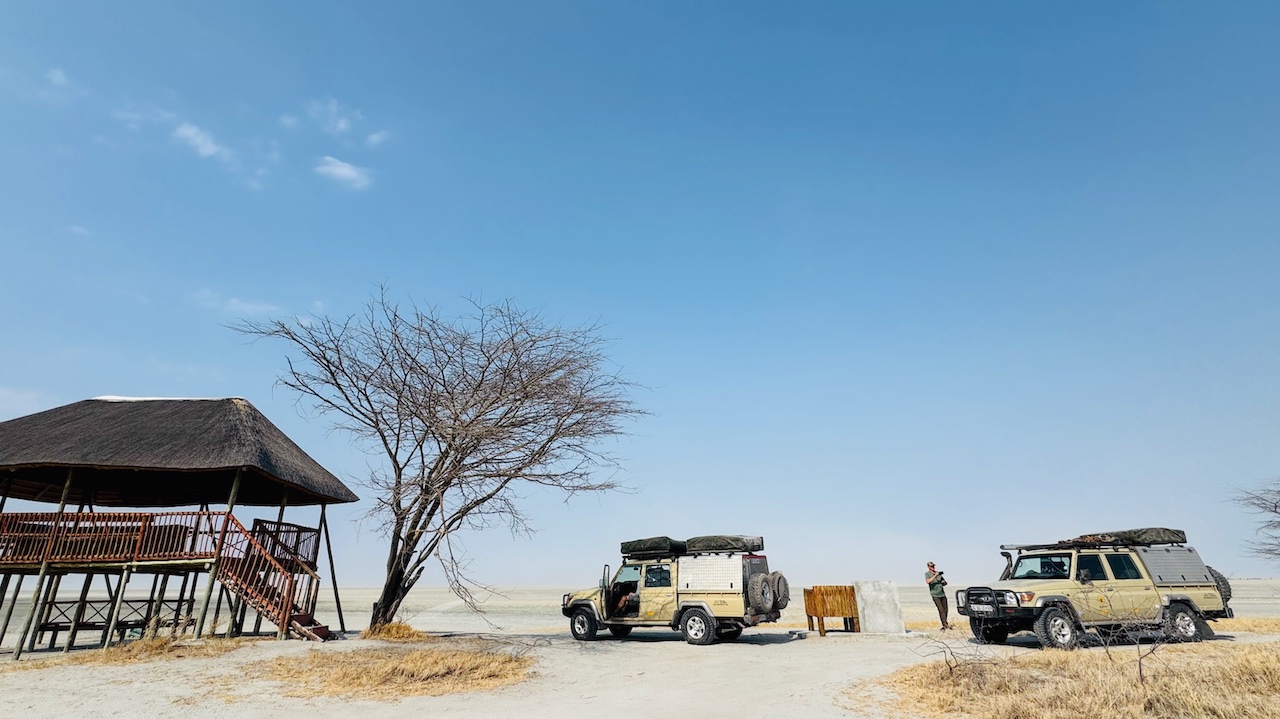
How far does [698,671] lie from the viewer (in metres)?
12.6

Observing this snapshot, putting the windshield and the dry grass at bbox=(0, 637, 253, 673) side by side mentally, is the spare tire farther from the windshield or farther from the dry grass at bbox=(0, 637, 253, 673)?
the dry grass at bbox=(0, 637, 253, 673)

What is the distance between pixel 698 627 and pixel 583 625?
3481 mm

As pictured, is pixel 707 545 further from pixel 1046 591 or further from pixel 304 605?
pixel 304 605

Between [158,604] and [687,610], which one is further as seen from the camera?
[158,604]

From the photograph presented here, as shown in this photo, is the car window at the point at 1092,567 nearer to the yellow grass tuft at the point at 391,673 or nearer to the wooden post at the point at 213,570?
the yellow grass tuft at the point at 391,673

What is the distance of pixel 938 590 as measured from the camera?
1958cm

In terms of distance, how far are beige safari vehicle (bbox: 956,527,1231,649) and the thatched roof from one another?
1821 centimetres

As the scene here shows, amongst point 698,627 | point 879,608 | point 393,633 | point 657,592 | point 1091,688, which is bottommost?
point 393,633

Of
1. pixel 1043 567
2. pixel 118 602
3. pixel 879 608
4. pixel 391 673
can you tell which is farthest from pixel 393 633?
pixel 1043 567

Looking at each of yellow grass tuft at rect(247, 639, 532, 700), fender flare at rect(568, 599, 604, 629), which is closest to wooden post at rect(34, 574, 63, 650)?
yellow grass tuft at rect(247, 639, 532, 700)

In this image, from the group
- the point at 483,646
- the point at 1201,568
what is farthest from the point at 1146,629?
the point at 483,646

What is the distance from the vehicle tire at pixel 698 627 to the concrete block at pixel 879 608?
5.34 m

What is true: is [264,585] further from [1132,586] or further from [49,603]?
[1132,586]

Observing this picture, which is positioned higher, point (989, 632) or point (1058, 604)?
point (1058, 604)
